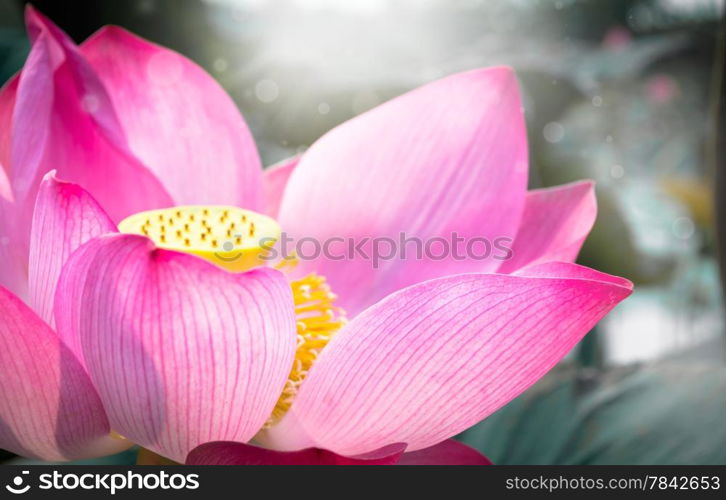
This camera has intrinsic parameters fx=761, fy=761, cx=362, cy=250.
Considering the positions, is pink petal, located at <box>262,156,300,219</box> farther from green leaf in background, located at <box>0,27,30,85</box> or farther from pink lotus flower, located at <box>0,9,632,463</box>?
green leaf in background, located at <box>0,27,30,85</box>

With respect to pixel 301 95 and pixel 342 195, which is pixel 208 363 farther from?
pixel 301 95

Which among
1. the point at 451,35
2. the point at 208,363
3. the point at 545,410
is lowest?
the point at 545,410

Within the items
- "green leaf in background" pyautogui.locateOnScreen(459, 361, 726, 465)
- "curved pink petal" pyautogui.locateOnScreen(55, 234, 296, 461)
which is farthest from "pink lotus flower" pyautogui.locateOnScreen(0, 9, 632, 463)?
"green leaf in background" pyautogui.locateOnScreen(459, 361, 726, 465)

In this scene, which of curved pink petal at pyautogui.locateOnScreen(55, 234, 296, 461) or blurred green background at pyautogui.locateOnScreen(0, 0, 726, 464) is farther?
blurred green background at pyautogui.locateOnScreen(0, 0, 726, 464)

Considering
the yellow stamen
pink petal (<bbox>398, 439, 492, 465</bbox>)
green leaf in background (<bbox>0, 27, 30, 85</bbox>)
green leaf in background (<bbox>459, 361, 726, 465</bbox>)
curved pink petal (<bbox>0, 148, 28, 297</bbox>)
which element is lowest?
green leaf in background (<bbox>459, 361, 726, 465</bbox>)

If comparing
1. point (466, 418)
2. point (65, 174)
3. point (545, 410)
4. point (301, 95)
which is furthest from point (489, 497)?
point (301, 95)

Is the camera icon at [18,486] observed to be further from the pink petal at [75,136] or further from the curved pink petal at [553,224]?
the curved pink petal at [553,224]

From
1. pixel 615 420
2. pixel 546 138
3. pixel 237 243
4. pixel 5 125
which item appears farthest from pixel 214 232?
pixel 546 138
